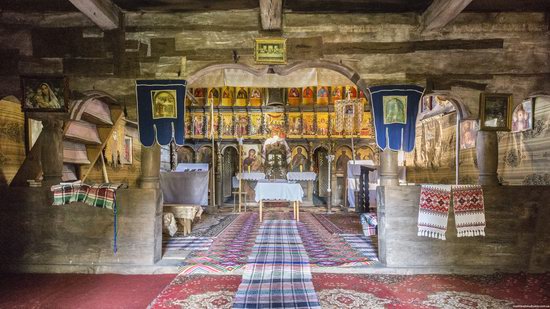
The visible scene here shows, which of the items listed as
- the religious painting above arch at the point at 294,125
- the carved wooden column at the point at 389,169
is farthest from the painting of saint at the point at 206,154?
the carved wooden column at the point at 389,169

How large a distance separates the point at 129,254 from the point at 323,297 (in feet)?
8.74

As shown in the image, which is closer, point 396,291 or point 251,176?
point 396,291

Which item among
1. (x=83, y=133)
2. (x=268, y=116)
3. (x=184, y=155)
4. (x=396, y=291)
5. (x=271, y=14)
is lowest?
(x=396, y=291)

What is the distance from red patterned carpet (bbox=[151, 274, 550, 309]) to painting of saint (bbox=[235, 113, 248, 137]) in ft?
29.5

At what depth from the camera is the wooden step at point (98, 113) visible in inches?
256

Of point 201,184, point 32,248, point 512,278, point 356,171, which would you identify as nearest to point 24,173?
point 32,248

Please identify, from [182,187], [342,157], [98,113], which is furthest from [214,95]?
[98,113]

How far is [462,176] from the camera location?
787 cm

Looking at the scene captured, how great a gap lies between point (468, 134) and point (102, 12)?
300 inches

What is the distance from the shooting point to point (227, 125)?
12.9 metres

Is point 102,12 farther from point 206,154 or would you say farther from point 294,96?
point 294,96

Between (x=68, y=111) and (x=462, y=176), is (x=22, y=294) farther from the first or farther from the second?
(x=462, y=176)

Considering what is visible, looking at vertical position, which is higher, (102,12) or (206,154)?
(102,12)

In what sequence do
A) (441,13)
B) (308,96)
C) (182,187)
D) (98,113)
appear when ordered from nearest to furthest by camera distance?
1. (441,13)
2. (98,113)
3. (182,187)
4. (308,96)
